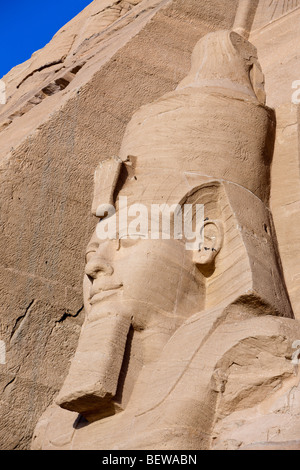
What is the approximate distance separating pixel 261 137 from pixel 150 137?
0.66m

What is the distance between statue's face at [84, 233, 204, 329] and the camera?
15.4 ft

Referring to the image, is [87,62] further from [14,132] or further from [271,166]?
[271,166]

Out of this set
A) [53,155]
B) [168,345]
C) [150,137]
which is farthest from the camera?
[53,155]

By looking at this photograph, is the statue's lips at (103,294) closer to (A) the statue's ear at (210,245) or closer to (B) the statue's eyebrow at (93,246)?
(B) the statue's eyebrow at (93,246)

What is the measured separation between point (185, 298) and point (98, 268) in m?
0.48

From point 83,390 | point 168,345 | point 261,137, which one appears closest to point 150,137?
point 261,137

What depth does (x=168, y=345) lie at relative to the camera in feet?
15.1
